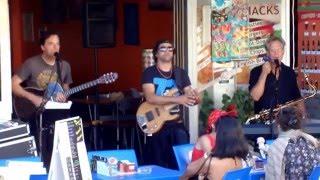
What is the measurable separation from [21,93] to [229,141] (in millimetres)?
2695

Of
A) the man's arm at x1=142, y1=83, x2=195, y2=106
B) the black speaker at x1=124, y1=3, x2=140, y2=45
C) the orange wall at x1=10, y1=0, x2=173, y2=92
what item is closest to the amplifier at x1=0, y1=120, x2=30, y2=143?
the man's arm at x1=142, y1=83, x2=195, y2=106

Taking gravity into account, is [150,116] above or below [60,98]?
below

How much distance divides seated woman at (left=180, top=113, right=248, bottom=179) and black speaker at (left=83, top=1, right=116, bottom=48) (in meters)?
4.74

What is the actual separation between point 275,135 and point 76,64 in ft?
21.0

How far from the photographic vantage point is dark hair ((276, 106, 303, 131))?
5656 mm

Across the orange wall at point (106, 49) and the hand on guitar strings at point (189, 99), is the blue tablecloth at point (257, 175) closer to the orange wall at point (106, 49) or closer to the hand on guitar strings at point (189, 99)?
the hand on guitar strings at point (189, 99)

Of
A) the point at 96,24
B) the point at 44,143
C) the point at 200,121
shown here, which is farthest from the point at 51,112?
the point at 96,24

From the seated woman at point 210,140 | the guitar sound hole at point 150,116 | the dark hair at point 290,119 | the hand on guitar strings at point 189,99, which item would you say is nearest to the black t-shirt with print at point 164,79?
the hand on guitar strings at point 189,99

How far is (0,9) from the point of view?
7.55 m

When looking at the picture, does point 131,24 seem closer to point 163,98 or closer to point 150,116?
point 150,116

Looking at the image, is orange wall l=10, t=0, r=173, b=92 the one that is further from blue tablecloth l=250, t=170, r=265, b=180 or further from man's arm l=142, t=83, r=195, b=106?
blue tablecloth l=250, t=170, r=265, b=180

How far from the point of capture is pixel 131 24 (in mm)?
12648

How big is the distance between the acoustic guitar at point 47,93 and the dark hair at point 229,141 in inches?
78.1

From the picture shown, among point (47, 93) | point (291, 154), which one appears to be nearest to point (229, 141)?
point (291, 154)
